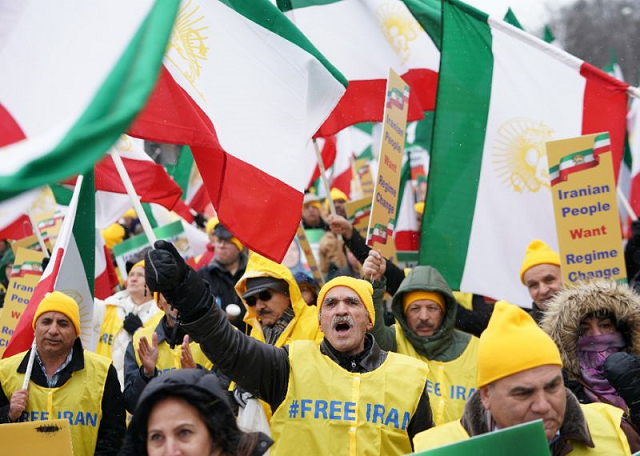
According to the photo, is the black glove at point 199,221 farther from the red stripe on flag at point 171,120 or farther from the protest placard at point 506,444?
the protest placard at point 506,444

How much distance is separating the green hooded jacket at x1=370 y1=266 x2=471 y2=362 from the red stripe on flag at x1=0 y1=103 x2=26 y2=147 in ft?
6.47

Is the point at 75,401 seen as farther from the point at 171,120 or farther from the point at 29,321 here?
the point at 171,120

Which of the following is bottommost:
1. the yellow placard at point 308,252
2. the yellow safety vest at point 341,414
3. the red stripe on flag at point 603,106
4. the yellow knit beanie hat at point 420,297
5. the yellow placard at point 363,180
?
the yellow safety vest at point 341,414

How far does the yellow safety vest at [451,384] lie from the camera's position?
192 inches

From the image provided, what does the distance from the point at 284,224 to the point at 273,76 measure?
0.79 metres

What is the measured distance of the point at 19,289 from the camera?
6785 mm

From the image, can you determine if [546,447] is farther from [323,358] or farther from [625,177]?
[625,177]

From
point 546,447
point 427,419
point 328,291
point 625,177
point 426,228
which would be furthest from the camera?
point 625,177

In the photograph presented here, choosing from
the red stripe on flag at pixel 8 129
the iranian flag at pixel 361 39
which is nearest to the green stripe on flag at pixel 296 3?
the iranian flag at pixel 361 39

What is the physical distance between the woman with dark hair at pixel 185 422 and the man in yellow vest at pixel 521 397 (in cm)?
65

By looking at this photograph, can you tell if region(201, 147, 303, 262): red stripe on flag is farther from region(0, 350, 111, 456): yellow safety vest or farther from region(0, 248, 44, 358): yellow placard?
region(0, 248, 44, 358): yellow placard

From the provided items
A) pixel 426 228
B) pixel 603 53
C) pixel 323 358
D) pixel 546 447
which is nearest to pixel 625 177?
pixel 426 228

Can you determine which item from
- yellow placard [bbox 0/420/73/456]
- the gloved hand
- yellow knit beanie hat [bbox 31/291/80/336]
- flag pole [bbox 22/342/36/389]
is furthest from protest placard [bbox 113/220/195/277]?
the gloved hand

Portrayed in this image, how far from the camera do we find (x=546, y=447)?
9.18ft
